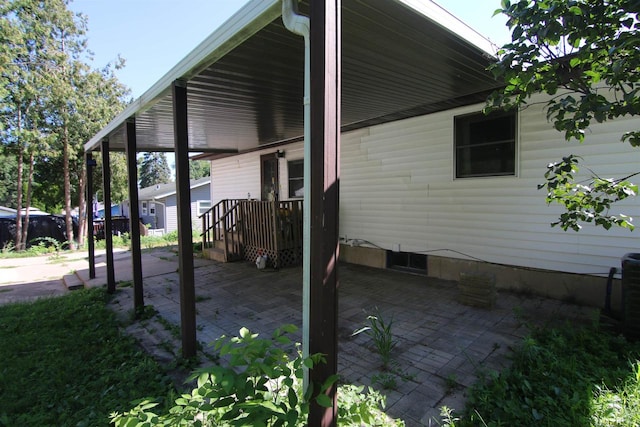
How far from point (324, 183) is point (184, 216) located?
6.32 ft

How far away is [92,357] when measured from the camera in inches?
118

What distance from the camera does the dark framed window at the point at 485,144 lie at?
14.8 ft

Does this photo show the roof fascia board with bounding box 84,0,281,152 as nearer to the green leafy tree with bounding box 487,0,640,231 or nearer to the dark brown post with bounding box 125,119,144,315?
the dark brown post with bounding box 125,119,144,315

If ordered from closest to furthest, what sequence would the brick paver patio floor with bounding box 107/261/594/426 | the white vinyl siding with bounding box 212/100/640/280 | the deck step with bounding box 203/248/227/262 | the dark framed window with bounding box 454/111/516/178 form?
the brick paver patio floor with bounding box 107/261/594/426 → the white vinyl siding with bounding box 212/100/640/280 → the dark framed window with bounding box 454/111/516/178 → the deck step with bounding box 203/248/227/262

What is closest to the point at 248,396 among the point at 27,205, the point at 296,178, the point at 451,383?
the point at 451,383

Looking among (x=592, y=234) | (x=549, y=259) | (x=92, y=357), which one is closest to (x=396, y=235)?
(x=549, y=259)

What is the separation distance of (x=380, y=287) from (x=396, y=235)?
1.27 metres

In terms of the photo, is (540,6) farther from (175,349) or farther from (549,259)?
(175,349)

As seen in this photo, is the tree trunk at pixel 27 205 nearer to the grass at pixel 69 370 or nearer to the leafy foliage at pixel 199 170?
the grass at pixel 69 370

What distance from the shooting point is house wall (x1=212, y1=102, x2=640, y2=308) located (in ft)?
12.4

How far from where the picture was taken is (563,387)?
7.15 feet

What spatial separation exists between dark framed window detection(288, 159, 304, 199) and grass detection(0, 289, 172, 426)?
484 cm

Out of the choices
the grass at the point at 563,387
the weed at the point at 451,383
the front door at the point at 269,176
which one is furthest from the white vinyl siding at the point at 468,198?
the weed at the point at 451,383

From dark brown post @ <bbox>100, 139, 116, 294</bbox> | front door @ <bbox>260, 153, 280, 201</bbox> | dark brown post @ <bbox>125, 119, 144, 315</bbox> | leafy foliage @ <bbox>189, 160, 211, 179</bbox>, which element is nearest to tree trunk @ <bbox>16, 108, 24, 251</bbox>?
front door @ <bbox>260, 153, 280, 201</bbox>
